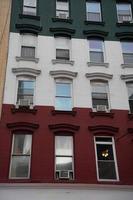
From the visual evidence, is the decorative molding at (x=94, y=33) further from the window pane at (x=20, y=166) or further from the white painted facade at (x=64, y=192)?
the white painted facade at (x=64, y=192)

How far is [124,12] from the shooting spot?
66.0 feet

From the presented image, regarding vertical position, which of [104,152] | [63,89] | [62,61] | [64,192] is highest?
[62,61]

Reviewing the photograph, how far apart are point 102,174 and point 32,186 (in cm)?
339

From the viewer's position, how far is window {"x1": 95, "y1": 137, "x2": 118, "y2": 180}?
14.4m

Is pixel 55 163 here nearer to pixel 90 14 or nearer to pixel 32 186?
pixel 32 186

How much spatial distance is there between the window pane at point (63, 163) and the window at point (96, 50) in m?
6.24

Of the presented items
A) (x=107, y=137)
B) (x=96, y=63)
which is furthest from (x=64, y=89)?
(x=107, y=137)

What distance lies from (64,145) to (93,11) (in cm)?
958

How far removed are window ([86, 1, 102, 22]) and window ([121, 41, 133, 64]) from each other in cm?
241

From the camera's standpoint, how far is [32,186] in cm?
1338

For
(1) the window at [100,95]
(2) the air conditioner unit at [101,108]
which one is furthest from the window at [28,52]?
(2) the air conditioner unit at [101,108]

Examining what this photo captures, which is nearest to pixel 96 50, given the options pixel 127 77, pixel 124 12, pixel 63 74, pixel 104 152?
pixel 127 77

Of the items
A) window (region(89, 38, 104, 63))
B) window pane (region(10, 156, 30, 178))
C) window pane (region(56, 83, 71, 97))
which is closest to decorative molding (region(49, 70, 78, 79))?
window pane (region(56, 83, 71, 97))

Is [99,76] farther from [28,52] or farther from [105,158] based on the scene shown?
[105,158]
